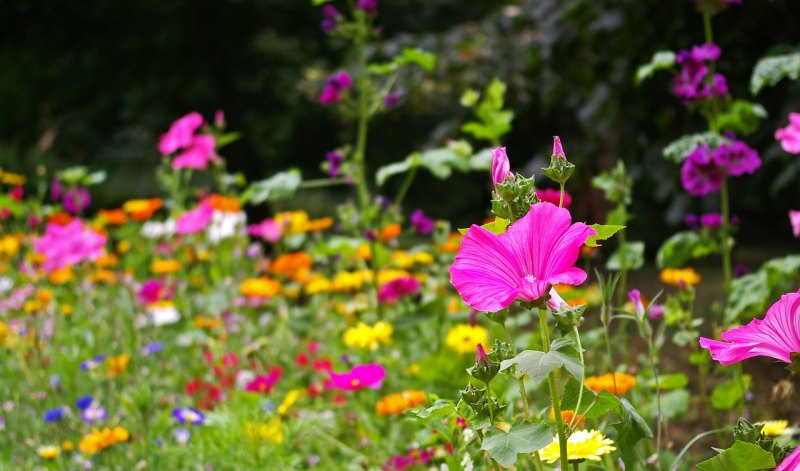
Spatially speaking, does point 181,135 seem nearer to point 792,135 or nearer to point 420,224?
point 420,224

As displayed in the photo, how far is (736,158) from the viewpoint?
178cm

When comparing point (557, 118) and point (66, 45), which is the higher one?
point (66, 45)

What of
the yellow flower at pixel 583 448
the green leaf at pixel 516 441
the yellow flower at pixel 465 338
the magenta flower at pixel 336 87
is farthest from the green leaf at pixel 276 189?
the green leaf at pixel 516 441

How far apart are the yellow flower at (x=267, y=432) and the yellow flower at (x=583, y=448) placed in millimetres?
776

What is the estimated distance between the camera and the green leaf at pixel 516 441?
87 cm

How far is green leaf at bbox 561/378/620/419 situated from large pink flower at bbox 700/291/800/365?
15 centimetres

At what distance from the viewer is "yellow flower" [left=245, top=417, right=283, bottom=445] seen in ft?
5.67

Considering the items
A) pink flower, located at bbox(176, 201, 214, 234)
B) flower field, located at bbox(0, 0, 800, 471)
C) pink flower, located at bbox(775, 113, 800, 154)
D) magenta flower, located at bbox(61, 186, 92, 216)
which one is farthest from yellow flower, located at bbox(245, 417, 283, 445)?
magenta flower, located at bbox(61, 186, 92, 216)

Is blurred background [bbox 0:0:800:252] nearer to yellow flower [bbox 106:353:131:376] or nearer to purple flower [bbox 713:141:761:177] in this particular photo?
purple flower [bbox 713:141:761:177]

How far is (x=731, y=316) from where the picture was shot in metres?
1.71

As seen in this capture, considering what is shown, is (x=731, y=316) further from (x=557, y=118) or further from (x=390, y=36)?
(x=390, y=36)

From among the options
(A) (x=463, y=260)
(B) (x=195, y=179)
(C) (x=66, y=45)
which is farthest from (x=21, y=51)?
(A) (x=463, y=260)

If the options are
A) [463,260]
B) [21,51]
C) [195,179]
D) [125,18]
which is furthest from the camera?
[195,179]

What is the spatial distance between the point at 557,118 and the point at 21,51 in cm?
595
